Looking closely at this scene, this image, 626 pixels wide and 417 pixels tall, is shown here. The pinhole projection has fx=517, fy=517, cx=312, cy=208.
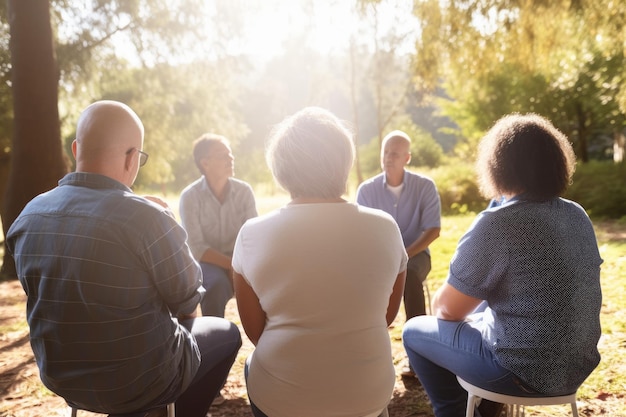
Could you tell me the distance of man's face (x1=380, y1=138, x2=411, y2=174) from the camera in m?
3.48

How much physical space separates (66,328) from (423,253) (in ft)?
7.84

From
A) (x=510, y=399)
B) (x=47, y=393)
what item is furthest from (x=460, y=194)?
(x=510, y=399)

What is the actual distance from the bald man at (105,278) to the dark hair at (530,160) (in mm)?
1132

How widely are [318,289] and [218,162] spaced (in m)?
1.98

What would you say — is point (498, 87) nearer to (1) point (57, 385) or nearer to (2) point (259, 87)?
(1) point (57, 385)

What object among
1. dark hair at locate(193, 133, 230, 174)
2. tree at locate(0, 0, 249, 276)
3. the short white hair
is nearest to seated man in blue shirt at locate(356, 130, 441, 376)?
dark hair at locate(193, 133, 230, 174)

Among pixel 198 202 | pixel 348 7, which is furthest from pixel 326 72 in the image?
pixel 198 202

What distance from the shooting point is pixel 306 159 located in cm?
168

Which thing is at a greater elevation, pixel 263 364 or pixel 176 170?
pixel 263 364

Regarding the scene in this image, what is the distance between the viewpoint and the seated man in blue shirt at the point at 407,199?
11.2ft

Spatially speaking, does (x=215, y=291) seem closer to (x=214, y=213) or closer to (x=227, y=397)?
(x=214, y=213)

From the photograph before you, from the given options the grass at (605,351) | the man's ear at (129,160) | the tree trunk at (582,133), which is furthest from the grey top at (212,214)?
the tree trunk at (582,133)

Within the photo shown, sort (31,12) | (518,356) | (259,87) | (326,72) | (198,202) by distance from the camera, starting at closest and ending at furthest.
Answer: (518,356), (198,202), (31,12), (326,72), (259,87)

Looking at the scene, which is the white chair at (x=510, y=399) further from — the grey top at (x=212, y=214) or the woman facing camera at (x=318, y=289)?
the grey top at (x=212, y=214)
